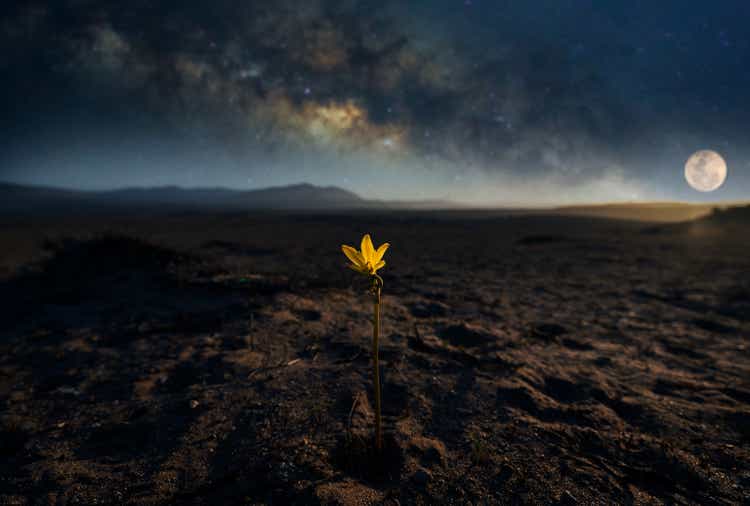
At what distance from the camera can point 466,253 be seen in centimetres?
1190

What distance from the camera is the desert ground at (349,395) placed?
1.75 m

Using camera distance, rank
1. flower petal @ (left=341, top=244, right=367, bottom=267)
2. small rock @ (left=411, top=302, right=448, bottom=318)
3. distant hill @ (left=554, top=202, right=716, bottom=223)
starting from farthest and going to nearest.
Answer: distant hill @ (left=554, top=202, right=716, bottom=223) → small rock @ (left=411, top=302, right=448, bottom=318) → flower petal @ (left=341, top=244, right=367, bottom=267)

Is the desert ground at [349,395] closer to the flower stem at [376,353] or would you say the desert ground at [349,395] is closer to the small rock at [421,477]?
the small rock at [421,477]

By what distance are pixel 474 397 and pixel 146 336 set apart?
328 centimetres

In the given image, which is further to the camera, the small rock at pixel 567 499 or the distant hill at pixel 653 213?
the distant hill at pixel 653 213

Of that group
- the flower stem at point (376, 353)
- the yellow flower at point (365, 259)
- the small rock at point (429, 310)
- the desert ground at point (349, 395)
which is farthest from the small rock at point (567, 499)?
the small rock at point (429, 310)

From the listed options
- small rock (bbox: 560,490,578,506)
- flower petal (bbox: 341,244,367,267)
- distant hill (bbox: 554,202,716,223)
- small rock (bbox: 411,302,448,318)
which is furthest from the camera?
Answer: distant hill (bbox: 554,202,716,223)

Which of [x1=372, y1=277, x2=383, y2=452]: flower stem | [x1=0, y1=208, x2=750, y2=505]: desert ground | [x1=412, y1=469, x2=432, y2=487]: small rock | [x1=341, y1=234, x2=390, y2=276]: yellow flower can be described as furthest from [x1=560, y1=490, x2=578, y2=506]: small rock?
[x1=341, y1=234, x2=390, y2=276]: yellow flower

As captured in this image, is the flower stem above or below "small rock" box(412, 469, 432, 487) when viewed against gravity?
above

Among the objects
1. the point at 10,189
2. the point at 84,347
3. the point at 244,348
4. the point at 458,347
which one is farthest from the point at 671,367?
the point at 10,189

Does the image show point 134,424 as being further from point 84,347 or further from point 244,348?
point 84,347

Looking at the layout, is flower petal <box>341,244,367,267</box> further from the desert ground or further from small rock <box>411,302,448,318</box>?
small rock <box>411,302,448,318</box>

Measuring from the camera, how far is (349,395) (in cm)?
251

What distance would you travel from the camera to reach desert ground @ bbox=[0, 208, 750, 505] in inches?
68.9
